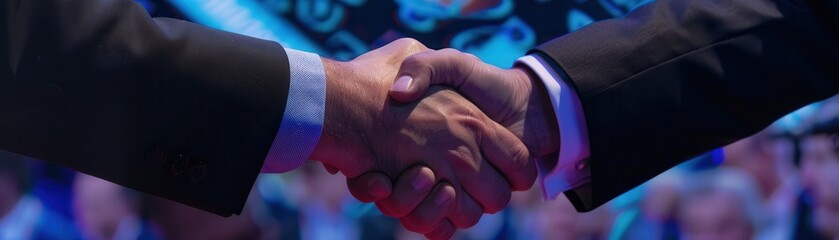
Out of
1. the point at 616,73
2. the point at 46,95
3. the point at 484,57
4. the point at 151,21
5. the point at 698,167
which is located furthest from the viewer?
the point at 698,167

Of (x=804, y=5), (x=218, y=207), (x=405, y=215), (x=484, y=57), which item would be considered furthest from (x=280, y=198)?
(x=804, y=5)

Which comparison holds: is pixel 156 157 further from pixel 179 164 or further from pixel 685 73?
pixel 685 73

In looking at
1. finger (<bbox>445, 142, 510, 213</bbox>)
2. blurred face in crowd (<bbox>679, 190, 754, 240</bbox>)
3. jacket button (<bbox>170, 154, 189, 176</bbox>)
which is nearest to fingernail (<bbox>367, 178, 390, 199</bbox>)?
finger (<bbox>445, 142, 510, 213</bbox>)

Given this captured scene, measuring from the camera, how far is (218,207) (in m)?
1.37

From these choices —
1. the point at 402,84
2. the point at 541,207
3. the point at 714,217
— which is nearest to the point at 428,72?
the point at 402,84

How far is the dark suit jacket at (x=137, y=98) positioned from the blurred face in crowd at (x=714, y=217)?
1.81 m

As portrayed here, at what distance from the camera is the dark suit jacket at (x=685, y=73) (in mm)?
1598

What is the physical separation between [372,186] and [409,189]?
0.22ft

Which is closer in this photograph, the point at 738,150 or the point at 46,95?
the point at 46,95

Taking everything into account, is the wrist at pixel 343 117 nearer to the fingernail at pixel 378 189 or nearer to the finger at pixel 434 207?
the fingernail at pixel 378 189

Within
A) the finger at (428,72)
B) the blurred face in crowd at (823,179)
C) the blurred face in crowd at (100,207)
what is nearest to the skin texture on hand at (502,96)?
the finger at (428,72)

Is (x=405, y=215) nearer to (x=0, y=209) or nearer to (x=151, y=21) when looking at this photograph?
(x=151, y=21)

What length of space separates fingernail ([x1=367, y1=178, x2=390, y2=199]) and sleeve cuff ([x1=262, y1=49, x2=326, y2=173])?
13 cm

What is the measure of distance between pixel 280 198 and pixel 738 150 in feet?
4.79
